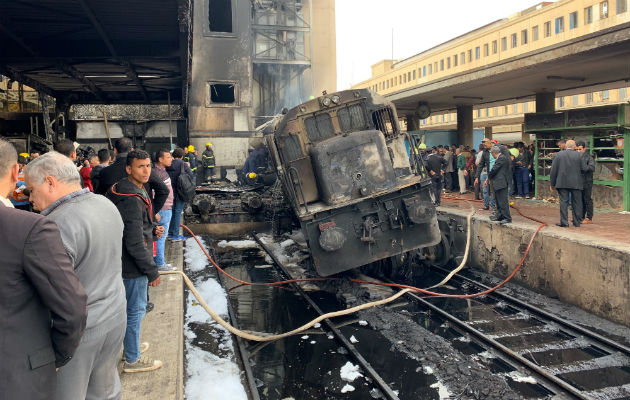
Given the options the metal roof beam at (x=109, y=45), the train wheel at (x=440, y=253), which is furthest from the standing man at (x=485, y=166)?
the metal roof beam at (x=109, y=45)

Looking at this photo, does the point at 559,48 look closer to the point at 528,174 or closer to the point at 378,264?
the point at 528,174

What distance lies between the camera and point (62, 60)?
431 inches

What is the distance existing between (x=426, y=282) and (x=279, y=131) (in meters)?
4.06

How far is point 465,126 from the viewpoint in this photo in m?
19.8

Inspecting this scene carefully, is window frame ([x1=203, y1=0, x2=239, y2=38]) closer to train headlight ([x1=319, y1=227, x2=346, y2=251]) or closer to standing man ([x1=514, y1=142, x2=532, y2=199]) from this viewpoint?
standing man ([x1=514, y1=142, x2=532, y2=199])

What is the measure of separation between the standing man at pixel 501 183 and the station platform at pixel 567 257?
249 mm

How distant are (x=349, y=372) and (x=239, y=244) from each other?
25.9 feet

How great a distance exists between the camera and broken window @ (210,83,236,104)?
24000mm

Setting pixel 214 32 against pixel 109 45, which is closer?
pixel 109 45

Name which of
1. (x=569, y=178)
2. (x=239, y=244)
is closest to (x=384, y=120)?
(x=569, y=178)

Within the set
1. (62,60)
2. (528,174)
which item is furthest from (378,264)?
(62,60)

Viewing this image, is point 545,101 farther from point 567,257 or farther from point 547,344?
point 547,344

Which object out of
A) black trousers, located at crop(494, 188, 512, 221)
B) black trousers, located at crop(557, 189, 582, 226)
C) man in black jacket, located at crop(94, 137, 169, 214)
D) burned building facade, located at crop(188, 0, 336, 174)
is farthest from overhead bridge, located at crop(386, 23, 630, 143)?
man in black jacket, located at crop(94, 137, 169, 214)

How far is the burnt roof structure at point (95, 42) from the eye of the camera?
322 inches
